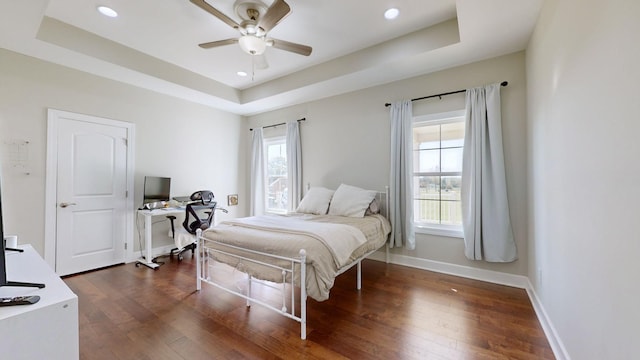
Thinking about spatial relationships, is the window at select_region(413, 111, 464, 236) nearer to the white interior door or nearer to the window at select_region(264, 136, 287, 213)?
the window at select_region(264, 136, 287, 213)

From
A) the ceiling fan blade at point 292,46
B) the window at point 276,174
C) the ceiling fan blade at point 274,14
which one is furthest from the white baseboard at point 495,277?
the ceiling fan blade at point 274,14

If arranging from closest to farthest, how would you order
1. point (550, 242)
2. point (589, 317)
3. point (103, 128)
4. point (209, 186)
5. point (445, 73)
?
point (589, 317) → point (550, 242) → point (445, 73) → point (103, 128) → point (209, 186)

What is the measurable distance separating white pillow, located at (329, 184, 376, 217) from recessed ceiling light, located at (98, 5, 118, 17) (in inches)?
125

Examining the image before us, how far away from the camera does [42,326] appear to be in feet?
3.19

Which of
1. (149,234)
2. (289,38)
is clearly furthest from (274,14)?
(149,234)

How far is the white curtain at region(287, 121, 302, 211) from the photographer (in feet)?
15.2

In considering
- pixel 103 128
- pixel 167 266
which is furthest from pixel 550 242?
pixel 103 128

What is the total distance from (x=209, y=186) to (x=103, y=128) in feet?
5.92

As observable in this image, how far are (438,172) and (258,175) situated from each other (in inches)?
132

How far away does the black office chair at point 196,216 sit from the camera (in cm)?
382

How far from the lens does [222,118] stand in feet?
16.8

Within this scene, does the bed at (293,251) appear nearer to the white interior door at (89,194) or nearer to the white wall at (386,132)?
the white wall at (386,132)

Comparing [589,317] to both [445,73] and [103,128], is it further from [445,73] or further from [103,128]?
[103,128]

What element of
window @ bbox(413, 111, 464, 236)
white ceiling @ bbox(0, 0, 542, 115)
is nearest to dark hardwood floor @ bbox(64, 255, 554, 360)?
window @ bbox(413, 111, 464, 236)
